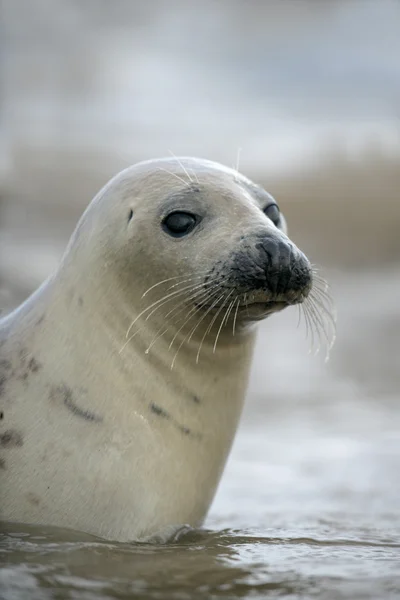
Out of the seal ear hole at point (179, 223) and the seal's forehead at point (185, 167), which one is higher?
the seal's forehead at point (185, 167)

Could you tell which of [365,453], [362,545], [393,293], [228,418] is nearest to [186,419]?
[228,418]

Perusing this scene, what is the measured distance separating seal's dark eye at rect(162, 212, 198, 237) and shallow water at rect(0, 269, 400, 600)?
2.78 ft

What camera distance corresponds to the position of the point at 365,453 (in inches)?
212

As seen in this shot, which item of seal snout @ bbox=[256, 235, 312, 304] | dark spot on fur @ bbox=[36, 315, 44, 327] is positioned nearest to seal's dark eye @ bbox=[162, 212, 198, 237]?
seal snout @ bbox=[256, 235, 312, 304]

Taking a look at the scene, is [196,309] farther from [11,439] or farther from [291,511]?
[291,511]

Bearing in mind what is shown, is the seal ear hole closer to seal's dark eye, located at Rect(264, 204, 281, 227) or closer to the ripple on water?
seal's dark eye, located at Rect(264, 204, 281, 227)

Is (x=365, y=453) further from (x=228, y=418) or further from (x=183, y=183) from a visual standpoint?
(x=183, y=183)

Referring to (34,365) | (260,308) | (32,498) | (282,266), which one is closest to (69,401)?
(34,365)

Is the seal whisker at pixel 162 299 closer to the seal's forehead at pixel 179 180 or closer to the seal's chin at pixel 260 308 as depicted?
the seal's chin at pixel 260 308

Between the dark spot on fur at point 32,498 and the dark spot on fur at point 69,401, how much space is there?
25 centimetres

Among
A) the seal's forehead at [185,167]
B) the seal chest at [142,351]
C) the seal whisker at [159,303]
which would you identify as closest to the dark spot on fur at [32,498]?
the seal chest at [142,351]

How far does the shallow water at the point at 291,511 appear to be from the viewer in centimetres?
216

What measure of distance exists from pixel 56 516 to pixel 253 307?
0.77 m

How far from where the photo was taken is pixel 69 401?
2.92 metres
